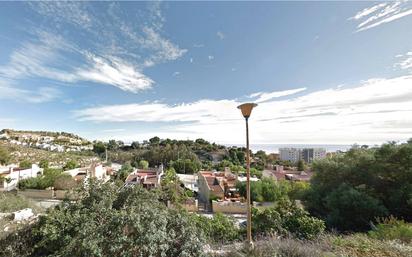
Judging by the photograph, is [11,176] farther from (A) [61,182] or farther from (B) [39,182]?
(A) [61,182]

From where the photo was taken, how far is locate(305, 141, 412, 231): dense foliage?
29.9 feet

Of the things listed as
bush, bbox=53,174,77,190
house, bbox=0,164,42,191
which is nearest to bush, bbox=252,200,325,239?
bush, bbox=53,174,77,190

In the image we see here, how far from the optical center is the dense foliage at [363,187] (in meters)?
9.12

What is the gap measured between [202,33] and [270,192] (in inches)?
542

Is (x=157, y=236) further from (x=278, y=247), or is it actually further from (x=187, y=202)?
(x=187, y=202)

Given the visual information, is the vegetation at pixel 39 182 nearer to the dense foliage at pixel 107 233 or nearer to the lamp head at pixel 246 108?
the dense foliage at pixel 107 233

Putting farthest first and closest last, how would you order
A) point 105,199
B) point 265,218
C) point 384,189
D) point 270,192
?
point 270,192, point 384,189, point 265,218, point 105,199

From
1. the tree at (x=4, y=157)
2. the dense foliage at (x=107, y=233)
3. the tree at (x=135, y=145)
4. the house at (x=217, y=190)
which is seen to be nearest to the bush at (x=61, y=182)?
the house at (x=217, y=190)

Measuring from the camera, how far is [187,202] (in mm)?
15938

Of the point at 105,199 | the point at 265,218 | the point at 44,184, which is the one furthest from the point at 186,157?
the point at 105,199

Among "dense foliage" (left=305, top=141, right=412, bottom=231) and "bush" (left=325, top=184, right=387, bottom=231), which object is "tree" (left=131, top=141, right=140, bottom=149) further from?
"bush" (left=325, top=184, right=387, bottom=231)

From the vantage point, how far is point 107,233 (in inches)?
108

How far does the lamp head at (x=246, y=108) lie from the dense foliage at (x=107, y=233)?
83.0 inches

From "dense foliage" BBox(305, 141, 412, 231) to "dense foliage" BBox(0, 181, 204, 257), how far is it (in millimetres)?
9130
